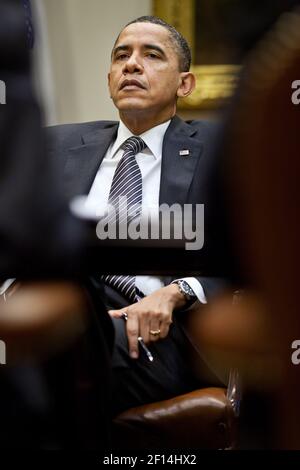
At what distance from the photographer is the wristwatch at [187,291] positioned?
1246 millimetres

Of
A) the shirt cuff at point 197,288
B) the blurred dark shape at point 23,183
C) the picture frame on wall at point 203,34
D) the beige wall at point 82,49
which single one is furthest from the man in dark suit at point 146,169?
the blurred dark shape at point 23,183

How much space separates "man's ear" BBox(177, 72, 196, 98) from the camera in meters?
1.57

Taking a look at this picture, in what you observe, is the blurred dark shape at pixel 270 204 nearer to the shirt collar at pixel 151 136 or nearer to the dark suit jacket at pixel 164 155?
the dark suit jacket at pixel 164 155

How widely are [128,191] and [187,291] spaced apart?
25 cm

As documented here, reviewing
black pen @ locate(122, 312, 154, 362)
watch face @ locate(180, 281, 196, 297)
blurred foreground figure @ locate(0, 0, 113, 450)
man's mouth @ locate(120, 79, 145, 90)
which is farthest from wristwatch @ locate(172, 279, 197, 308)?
man's mouth @ locate(120, 79, 145, 90)

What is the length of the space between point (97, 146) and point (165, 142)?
0.47 feet

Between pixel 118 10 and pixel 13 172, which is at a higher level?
pixel 118 10

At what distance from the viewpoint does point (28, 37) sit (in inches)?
29.1

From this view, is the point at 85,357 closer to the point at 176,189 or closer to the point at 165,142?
the point at 176,189

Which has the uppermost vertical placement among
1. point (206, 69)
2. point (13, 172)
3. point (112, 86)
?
point (206, 69)

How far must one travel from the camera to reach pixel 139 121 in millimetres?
1541

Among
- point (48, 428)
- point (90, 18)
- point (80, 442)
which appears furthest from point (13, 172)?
point (90, 18)

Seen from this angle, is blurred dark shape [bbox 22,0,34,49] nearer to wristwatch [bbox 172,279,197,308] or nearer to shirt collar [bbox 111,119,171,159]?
wristwatch [bbox 172,279,197,308]

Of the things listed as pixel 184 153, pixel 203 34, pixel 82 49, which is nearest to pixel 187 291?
pixel 184 153
